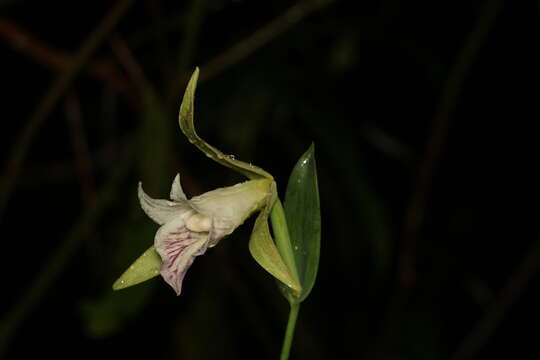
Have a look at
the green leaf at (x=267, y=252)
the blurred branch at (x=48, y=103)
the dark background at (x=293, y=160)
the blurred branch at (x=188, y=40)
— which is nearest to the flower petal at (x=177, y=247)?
the green leaf at (x=267, y=252)

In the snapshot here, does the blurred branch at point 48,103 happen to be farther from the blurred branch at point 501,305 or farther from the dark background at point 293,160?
the blurred branch at point 501,305

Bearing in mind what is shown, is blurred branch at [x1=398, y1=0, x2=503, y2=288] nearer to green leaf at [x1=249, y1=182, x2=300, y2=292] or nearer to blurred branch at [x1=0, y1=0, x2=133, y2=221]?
blurred branch at [x1=0, y1=0, x2=133, y2=221]

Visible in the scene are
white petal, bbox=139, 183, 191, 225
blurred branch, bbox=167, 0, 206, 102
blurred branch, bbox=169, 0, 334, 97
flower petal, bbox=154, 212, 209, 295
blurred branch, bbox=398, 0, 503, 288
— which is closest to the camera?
flower petal, bbox=154, 212, 209, 295

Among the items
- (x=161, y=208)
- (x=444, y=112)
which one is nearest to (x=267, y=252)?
(x=161, y=208)

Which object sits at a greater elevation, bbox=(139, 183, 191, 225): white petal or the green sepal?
bbox=(139, 183, 191, 225): white petal

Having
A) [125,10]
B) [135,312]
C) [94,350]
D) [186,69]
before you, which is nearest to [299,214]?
[135,312]

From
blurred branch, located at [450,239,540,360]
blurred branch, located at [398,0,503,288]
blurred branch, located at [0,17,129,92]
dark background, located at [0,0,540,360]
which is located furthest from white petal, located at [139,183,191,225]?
blurred branch, located at [450,239,540,360]

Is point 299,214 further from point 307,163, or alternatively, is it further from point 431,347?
point 431,347
